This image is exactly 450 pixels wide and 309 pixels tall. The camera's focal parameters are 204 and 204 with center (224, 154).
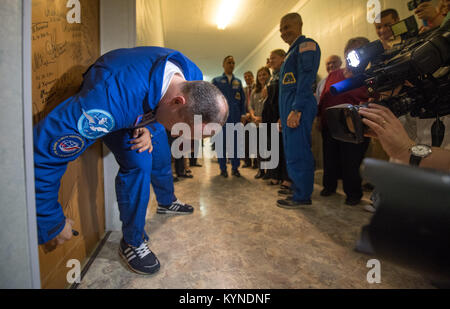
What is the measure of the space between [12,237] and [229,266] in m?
0.70

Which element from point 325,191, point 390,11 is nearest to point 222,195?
point 325,191

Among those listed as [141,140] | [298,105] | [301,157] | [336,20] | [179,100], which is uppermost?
[336,20]

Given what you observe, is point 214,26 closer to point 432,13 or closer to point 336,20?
point 336,20

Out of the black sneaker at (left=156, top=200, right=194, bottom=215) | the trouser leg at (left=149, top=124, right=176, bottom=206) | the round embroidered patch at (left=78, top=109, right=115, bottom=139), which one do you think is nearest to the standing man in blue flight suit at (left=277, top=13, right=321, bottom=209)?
the black sneaker at (left=156, top=200, right=194, bottom=215)

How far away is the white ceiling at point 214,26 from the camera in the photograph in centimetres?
314

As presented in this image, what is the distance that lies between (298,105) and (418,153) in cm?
100

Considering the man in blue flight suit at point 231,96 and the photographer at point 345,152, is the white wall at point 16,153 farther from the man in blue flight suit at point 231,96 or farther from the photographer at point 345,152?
the man in blue flight suit at point 231,96

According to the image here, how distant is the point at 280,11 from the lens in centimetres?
336

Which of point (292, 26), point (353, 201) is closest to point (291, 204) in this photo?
point (353, 201)

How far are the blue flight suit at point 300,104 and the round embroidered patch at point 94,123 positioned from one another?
1.21 m

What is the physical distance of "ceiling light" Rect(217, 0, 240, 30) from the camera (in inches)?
121

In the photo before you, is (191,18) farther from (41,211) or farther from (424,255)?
(424,255)

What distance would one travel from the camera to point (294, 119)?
1439 millimetres

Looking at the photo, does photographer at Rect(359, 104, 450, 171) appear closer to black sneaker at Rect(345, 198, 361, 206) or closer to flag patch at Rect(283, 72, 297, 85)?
flag patch at Rect(283, 72, 297, 85)
